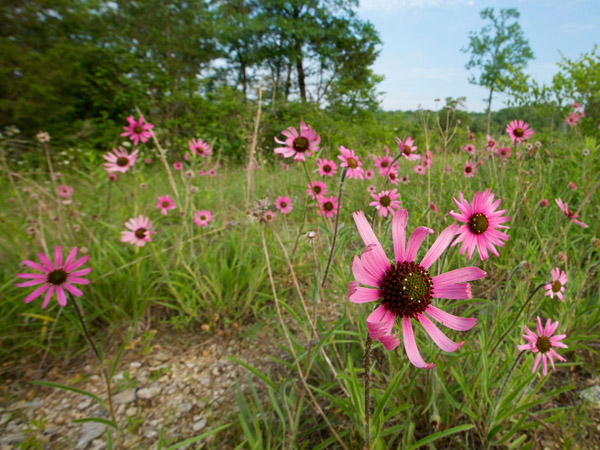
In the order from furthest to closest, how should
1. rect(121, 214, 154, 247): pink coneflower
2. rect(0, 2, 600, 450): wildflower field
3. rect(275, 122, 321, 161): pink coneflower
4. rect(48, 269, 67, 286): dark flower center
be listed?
rect(121, 214, 154, 247): pink coneflower
rect(275, 122, 321, 161): pink coneflower
rect(48, 269, 67, 286): dark flower center
rect(0, 2, 600, 450): wildflower field

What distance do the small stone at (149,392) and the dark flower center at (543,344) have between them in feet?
4.73

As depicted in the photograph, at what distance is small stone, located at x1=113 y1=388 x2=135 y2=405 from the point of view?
3.87ft

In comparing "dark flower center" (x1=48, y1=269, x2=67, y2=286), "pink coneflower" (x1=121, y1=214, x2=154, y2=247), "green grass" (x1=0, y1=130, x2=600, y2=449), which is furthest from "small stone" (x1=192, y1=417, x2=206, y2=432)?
"pink coneflower" (x1=121, y1=214, x2=154, y2=247)

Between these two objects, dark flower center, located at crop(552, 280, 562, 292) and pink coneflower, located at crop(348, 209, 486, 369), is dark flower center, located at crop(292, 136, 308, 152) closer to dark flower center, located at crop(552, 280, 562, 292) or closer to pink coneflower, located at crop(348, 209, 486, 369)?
pink coneflower, located at crop(348, 209, 486, 369)

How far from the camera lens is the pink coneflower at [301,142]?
1.13 meters

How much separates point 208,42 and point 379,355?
473 inches

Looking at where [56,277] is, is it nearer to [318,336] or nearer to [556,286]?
[318,336]

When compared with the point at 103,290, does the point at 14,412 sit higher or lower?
lower

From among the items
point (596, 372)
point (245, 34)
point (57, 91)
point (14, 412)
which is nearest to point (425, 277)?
point (596, 372)

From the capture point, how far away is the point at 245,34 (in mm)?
13102

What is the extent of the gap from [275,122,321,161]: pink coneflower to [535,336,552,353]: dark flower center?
100 cm

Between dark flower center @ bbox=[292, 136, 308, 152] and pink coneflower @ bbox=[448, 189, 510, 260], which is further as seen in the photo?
dark flower center @ bbox=[292, 136, 308, 152]

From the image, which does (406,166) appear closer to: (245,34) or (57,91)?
(57,91)

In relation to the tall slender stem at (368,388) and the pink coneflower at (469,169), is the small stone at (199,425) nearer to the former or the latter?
the tall slender stem at (368,388)
